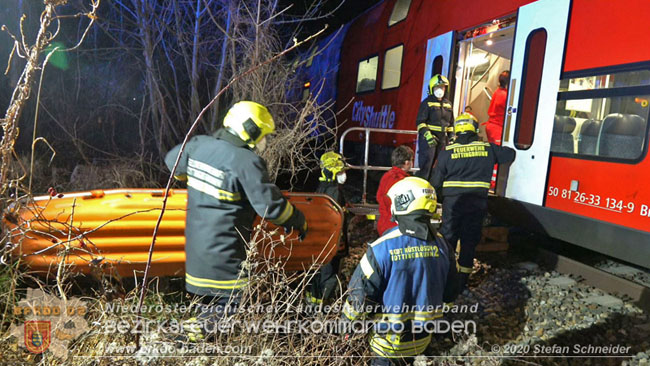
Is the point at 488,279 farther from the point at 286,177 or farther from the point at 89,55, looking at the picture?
the point at 89,55

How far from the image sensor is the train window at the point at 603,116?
3.58 metres

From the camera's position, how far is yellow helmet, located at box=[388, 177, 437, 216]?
2492 millimetres

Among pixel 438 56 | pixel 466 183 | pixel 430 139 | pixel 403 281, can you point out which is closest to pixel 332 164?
pixel 466 183

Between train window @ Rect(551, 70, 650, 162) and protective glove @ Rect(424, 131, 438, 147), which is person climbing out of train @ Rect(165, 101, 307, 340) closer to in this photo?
train window @ Rect(551, 70, 650, 162)

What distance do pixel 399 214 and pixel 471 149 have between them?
2.16m

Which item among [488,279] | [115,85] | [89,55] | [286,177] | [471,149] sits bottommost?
[488,279]

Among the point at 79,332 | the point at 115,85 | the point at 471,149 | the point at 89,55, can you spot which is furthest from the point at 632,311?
the point at 89,55

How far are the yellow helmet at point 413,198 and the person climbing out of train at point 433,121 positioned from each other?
313 centimetres

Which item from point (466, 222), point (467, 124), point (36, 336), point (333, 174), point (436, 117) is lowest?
point (36, 336)

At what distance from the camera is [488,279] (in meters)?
4.58

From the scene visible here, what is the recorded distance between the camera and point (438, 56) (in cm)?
630

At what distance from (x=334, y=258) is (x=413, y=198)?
1715 millimetres

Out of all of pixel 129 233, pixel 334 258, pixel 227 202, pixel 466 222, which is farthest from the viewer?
pixel 466 222

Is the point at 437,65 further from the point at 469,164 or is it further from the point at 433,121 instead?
the point at 469,164
